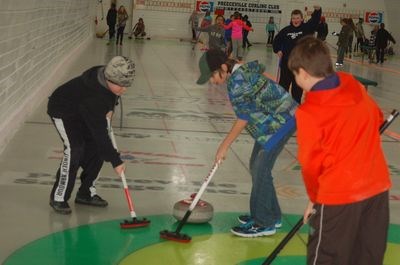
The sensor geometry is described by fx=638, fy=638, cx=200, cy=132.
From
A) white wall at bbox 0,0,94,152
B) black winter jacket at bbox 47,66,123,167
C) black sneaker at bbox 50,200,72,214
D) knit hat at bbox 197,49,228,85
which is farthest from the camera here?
white wall at bbox 0,0,94,152

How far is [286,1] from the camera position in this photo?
34.6 metres

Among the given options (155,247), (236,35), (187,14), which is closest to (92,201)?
(155,247)

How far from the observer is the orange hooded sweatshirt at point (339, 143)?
10.0ft

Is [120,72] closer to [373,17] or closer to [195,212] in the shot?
[195,212]

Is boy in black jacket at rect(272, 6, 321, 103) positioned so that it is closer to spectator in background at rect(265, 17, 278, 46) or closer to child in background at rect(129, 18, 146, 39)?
child in background at rect(129, 18, 146, 39)

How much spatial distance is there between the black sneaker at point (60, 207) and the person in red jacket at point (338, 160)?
2609 mm

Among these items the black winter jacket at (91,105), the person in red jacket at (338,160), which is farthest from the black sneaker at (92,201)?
the person in red jacket at (338,160)

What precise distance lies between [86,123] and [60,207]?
0.82 m

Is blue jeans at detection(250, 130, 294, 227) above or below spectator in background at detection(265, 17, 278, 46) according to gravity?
above

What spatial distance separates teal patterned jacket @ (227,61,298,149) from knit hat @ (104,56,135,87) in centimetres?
78

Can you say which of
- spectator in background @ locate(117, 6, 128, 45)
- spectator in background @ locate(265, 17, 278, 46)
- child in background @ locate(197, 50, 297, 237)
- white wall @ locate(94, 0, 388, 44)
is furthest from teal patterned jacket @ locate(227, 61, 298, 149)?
spectator in background @ locate(265, 17, 278, 46)

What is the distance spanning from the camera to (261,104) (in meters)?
4.61

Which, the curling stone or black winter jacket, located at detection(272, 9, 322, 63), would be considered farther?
Result: black winter jacket, located at detection(272, 9, 322, 63)

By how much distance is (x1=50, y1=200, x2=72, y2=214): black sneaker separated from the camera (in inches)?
205
